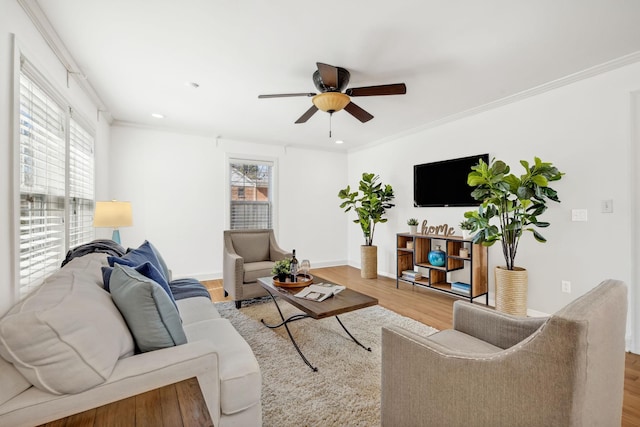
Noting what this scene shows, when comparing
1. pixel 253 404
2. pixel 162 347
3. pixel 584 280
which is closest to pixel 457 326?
pixel 253 404

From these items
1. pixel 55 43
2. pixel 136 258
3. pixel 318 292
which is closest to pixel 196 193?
pixel 55 43

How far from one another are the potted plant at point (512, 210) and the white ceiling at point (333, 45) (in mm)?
955

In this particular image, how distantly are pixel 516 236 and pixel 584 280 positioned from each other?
0.72 m

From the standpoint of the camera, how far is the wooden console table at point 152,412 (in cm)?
88

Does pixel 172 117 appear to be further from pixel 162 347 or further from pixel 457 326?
pixel 457 326

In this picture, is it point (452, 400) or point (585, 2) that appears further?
point (585, 2)

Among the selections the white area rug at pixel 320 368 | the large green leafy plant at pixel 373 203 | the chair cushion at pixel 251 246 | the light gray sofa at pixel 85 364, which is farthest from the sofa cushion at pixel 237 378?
the large green leafy plant at pixel 373 203

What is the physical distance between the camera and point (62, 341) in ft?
3.07

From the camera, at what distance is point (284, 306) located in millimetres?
3402

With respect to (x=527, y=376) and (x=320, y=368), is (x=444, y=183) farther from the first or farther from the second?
(x=527, y=376)

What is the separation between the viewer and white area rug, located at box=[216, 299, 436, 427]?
1652 mm

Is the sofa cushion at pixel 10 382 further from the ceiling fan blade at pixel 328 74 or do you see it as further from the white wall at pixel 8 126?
the ceiling fan blade at pixel 328 74

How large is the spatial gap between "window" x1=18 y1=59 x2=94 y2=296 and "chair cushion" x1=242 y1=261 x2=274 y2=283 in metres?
1.70

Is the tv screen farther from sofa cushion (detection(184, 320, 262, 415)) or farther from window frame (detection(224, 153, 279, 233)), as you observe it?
sofa cushion (detection(184, 320, 262, 415))
